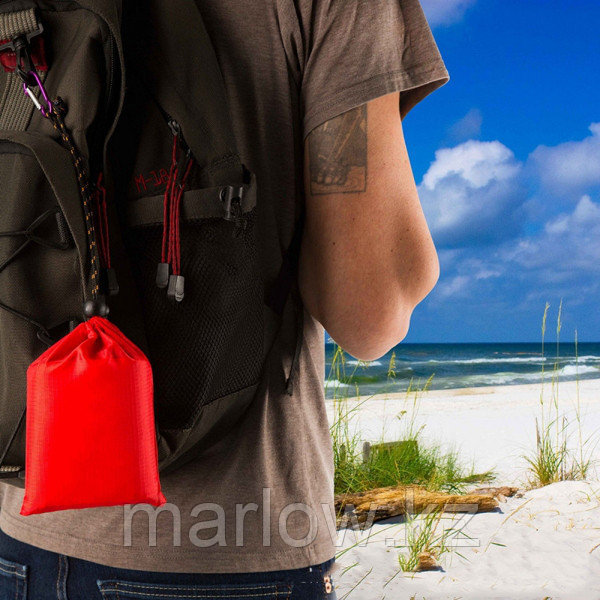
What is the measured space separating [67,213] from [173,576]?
1.34 ft

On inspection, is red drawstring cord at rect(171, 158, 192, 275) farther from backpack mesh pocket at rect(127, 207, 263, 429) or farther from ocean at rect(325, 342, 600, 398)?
ocean at rect(325, 342, 600, 398)

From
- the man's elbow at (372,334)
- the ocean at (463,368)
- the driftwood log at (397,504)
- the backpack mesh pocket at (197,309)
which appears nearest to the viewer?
the backpack mesh pocket at (197,309)

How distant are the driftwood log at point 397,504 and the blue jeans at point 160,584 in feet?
7.72

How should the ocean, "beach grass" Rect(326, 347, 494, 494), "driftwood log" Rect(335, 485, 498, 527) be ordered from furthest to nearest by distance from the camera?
the ocean, "beach grass" Rect(326, 347, 494, 494), "driftwood log" Rect(335, 485, 498, 527)

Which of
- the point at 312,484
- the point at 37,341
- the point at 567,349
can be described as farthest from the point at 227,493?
the point at 567,349

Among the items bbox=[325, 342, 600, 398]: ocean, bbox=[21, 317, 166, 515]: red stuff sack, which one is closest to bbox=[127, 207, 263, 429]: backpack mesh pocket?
bbox=[21, 317, 166, 515]: red stuff sack

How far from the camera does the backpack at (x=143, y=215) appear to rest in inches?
23.8

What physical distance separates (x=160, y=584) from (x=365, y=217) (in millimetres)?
470

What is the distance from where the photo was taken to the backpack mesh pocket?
2.02 feet

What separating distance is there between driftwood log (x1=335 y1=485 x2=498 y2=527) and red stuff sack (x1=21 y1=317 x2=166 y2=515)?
2593 millimetres

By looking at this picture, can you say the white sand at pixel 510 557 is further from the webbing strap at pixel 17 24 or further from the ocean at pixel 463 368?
the ocean at pixel 463 368

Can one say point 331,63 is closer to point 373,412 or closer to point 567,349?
point 373,412

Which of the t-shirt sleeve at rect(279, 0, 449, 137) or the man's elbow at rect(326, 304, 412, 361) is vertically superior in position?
the t-shirt sleeve at rect(279, 0, 449, 137)

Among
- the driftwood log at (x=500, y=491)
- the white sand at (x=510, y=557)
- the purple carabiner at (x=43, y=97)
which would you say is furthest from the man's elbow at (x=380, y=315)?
the driftwood log at (x=500, y=491)
